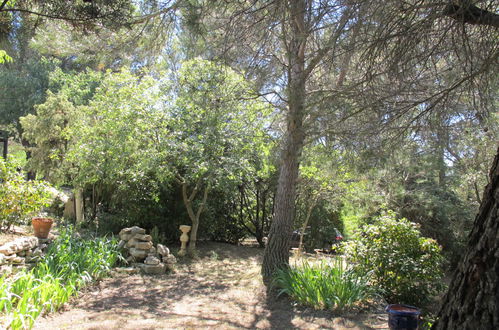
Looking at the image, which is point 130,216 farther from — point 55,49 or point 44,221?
point 55,49

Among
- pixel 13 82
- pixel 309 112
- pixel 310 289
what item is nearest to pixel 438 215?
pixel 310 289

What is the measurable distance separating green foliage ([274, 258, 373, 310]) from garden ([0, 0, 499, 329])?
1.0 inches

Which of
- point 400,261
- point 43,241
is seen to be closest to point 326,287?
point 400,261

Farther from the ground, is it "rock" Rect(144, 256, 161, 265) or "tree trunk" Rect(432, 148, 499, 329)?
"tree trunk" Rect(432, 148, 499, 329)

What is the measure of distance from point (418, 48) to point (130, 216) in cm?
660

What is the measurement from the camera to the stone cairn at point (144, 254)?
21.7 ft

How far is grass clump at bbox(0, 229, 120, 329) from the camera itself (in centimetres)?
359

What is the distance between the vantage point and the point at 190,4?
13.6ft

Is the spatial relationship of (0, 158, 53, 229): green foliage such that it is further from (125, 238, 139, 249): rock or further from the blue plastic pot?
the blue plastic pot

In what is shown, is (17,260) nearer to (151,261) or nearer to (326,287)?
(151,261)

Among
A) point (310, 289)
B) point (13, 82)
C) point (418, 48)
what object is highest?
point (13, 82)

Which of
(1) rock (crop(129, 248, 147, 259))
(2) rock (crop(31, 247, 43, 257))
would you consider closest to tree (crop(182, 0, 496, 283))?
(1) rock (crop(129, 248, 147, 259))

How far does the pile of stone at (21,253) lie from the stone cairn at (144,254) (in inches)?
58.7

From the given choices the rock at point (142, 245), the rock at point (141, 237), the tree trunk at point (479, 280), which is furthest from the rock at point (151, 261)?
the tree trunk at point (479, 280)
